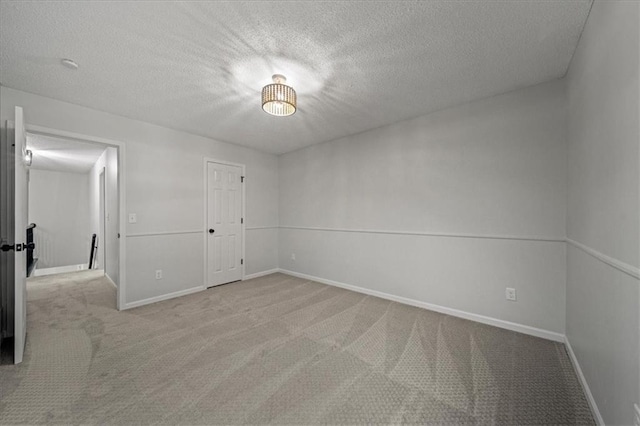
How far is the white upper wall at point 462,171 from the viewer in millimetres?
2336

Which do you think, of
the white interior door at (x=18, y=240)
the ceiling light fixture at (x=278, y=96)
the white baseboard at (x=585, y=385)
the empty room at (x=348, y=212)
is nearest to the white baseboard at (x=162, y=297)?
the empty room at (x=348, y=212)

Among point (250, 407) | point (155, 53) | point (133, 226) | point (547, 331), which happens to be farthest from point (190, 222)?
→ point (547, 331)

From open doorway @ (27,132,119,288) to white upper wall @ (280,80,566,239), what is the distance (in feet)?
14.9

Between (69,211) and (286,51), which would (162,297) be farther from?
(69,211)

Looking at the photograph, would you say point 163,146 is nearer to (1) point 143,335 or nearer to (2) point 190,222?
(2) point 190,222

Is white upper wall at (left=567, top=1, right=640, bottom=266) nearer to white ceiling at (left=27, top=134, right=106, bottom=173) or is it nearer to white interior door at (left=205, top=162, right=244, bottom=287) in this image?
white interior door at (left=205, top=162, right=244, bottom=287)

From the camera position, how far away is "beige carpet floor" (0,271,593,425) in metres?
1.49

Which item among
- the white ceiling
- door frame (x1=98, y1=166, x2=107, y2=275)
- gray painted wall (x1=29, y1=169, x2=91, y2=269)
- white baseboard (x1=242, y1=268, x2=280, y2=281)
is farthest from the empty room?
gray painted wall (x1=29, y1=169, x2=91, y2=269)

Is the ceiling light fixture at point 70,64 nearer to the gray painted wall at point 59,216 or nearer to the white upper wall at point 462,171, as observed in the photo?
the white upper wall at point 462,171

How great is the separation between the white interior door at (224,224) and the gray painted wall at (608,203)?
14.0ft

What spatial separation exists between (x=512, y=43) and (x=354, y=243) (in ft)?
9.26

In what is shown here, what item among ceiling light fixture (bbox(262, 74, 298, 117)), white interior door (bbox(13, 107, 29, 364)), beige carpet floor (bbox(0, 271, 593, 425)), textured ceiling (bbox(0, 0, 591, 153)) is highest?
textured ceiling (bbox(0, 0, 591, 153))

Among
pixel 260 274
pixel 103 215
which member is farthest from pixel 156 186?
pixel 103 215

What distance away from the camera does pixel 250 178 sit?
4.64 meters
